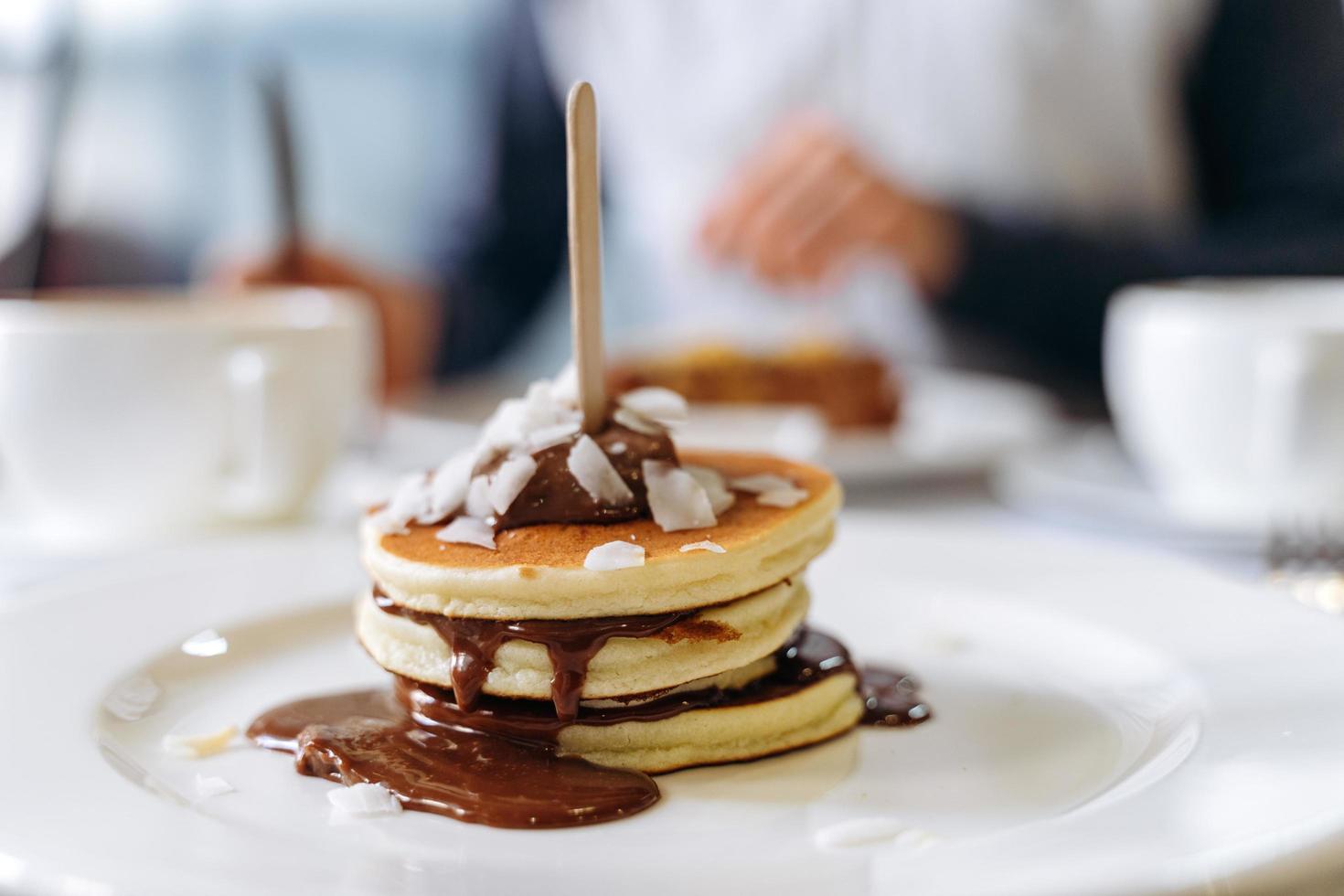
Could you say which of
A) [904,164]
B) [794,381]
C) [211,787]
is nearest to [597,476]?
[211,787]

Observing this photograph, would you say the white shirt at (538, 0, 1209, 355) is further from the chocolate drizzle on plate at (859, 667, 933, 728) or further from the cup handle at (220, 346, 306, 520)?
the chocolate drizzle on plate at (859, 667, 933, 728)

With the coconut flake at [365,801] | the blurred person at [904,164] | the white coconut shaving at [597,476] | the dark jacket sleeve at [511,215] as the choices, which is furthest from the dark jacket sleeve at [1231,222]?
the coconut flake at [365,801]

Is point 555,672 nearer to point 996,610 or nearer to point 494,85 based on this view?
point 996,610

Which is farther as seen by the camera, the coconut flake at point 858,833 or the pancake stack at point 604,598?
the pancake stack at point 604,598

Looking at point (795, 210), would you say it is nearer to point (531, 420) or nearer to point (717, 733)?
point (531, 420)

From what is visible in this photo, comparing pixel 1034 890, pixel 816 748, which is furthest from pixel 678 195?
pixel 1034 890

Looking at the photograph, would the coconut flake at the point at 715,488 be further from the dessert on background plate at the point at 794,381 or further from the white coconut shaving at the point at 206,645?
the dessert on background plate at the point at 794,381
